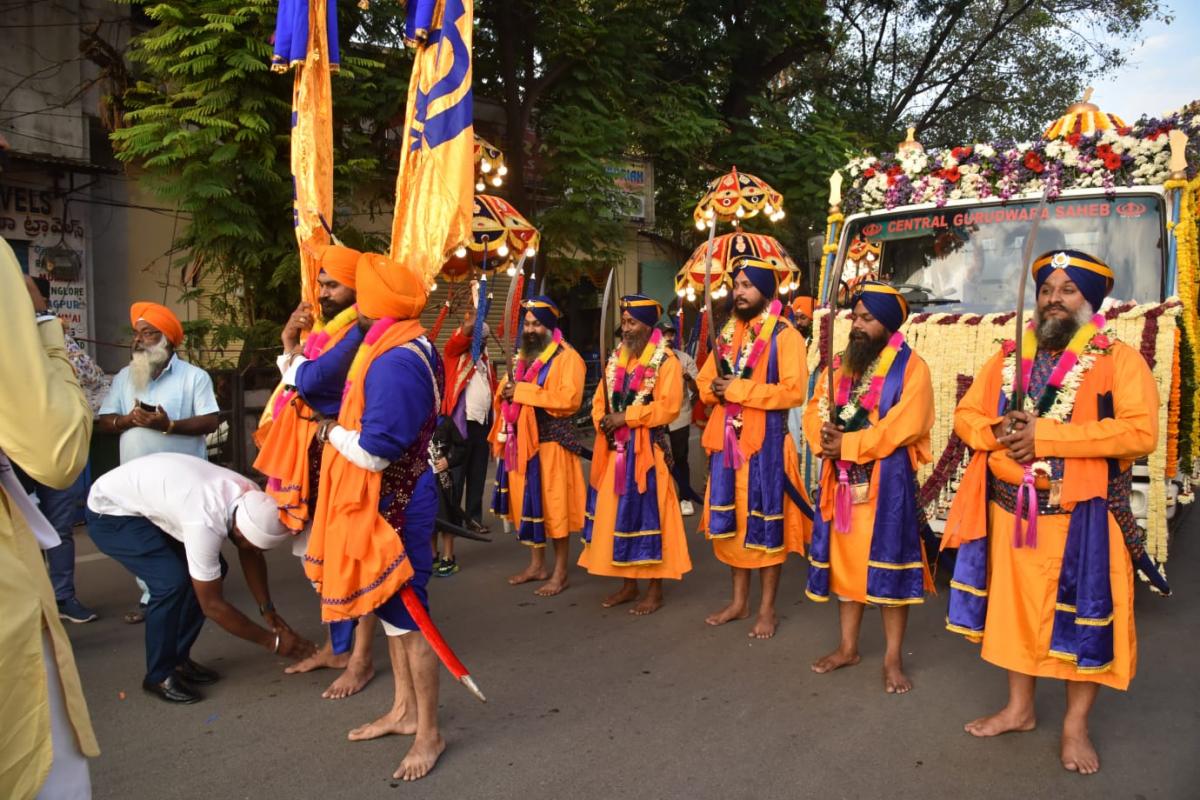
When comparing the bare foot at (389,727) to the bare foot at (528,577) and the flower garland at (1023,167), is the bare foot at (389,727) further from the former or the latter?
the flower garland at (1023,167)

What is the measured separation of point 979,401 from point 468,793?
8.33 feet

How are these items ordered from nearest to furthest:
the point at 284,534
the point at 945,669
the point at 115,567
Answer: the point at 284,534, the point at 945,669, the point at 115,567

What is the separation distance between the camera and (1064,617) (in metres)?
3.39

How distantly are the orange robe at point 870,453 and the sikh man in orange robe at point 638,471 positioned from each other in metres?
1.14

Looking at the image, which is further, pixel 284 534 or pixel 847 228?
pixel 847 228

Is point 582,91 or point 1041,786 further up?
point 582,91

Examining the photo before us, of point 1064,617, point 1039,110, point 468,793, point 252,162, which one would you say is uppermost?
point 1039,110

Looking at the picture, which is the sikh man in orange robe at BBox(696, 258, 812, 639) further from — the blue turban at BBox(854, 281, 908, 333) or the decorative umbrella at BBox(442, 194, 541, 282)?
the decorative umbrella at BBox(442, 194, 541, 282)

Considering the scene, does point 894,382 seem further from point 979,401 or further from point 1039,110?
point 1039,110

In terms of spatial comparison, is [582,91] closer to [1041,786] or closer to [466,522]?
[466,522]

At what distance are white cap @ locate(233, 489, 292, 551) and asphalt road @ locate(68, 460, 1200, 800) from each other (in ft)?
2.49

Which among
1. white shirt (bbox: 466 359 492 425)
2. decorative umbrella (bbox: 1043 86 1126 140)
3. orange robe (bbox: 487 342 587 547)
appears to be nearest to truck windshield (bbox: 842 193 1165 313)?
decorative umbrella (bbox: 1043 86 1126 140)

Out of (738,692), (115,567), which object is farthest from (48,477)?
(115,567)

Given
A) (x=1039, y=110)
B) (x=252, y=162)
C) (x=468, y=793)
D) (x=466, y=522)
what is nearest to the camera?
(x=468, y=793)
